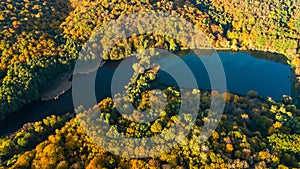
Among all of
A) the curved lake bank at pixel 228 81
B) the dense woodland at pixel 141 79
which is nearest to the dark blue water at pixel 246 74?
the curved lake bank at pixel 228 81

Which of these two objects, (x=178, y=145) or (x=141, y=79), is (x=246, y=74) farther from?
(x=178, y=145)

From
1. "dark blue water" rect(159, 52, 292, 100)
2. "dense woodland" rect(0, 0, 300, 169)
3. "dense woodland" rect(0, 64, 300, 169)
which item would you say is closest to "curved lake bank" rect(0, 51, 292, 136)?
"dark blue water" rect(159, 52, 292, 100)

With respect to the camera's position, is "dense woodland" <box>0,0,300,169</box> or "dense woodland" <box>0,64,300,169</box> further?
"dense woodland" <box>0,0,300,169</box>

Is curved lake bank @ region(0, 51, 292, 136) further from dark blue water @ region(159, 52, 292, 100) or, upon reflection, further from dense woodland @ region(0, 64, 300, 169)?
dense woodland @ region(0, 64, 300, 169)

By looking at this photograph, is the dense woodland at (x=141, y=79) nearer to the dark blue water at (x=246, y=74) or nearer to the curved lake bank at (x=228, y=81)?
the curved lake bank at (x=228, y=81)

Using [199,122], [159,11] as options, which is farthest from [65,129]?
[159,11]

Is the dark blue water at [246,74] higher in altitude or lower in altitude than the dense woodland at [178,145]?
higher

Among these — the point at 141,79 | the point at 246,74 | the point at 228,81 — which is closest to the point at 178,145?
the point at 141,79

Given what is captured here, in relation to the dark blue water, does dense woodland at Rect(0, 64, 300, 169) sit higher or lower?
lower
